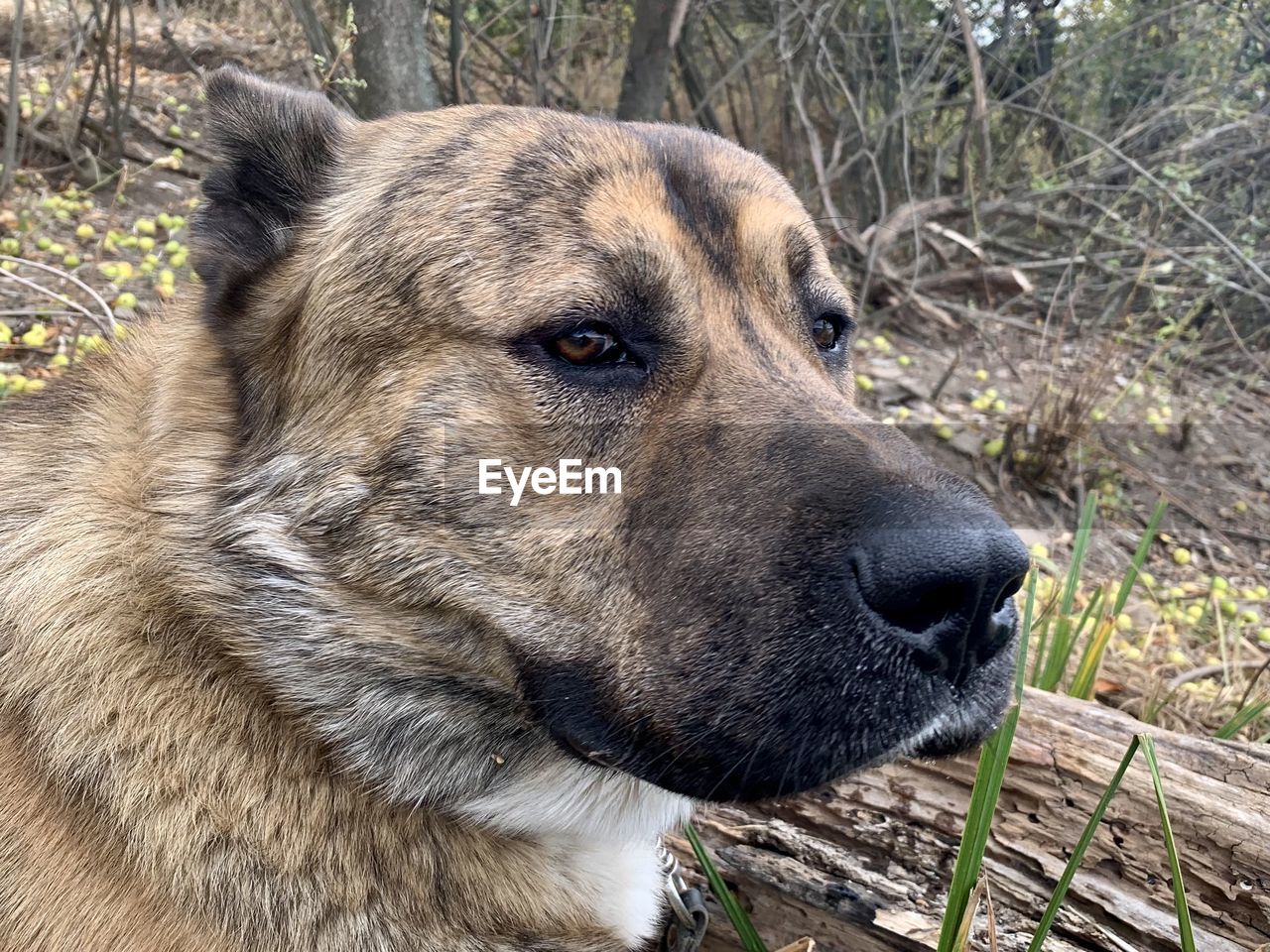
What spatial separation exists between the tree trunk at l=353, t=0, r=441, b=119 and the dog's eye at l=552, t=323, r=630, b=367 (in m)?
3.51

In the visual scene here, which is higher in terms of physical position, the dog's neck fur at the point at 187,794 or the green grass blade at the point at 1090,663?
the dog's neck fur at the point at 187,794

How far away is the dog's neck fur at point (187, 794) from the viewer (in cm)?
191

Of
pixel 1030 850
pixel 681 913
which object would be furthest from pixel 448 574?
pixel 1030 850

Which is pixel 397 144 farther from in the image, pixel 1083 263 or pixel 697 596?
pixel 1083 263

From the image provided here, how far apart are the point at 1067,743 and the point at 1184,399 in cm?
619

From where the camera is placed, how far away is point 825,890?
96.7 inches

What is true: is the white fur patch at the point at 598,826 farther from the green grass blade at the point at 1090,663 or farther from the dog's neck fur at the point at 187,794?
the green grass blade at the point at 1090,663

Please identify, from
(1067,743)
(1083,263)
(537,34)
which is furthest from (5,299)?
(1083,263)

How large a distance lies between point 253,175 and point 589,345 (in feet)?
3.29

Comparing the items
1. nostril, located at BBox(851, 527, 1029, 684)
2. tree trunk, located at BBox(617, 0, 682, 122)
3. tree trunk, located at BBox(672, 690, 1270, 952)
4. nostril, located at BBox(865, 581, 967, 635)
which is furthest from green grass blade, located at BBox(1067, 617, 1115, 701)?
tree trunk, located at BBox(617, 0, 682, 122)

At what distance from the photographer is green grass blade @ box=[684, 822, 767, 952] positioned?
7.76 feet

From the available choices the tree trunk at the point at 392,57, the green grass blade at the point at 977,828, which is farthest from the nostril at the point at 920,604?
the tree trunk at the point at 392,57

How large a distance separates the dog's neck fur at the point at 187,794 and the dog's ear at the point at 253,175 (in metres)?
0.24

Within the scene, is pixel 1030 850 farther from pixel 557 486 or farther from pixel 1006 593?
pixel 557 486
